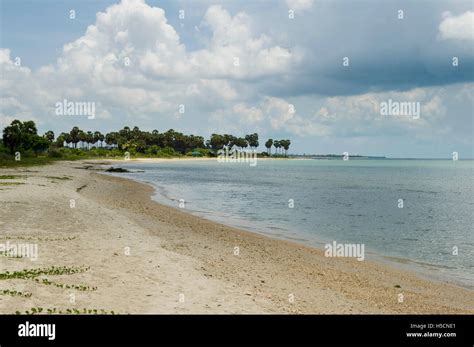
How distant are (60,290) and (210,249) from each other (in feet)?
32.9

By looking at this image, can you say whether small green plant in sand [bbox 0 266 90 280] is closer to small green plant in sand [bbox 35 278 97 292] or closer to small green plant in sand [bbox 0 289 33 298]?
small green plant in sand [bbox 35 278 97 292]

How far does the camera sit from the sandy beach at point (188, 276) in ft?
39.2

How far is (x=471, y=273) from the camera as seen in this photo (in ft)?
68.5

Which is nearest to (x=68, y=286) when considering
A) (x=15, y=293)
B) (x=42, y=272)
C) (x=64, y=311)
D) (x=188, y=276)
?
(x=15, y=293)

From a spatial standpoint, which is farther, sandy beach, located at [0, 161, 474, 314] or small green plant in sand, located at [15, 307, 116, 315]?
sandy beach, located at [0, 161, 474, 314]

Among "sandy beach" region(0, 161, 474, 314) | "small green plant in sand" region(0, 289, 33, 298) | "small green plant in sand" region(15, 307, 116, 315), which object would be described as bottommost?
"sandy beach" region(0, 161, 474, 314)

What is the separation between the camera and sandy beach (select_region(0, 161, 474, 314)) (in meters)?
12.0

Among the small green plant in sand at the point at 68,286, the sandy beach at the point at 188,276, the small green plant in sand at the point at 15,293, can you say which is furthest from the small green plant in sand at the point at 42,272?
the small green plant in sand at the point at 15,293

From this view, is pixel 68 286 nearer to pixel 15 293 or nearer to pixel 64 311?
pixel 15 293

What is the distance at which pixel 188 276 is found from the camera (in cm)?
1497

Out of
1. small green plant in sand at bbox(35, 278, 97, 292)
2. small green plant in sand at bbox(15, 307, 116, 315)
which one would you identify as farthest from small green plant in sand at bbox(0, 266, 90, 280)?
small green plant in sand at bbox(15, 307, 116, 315)
